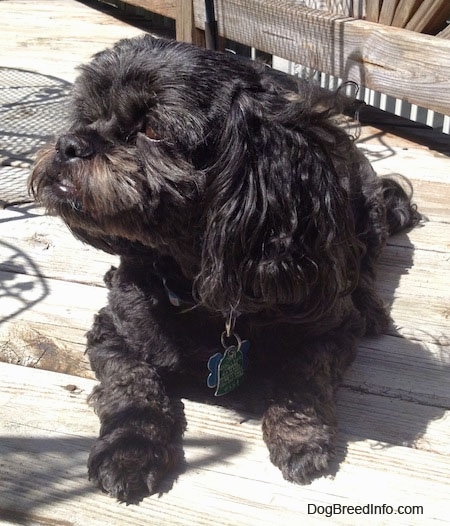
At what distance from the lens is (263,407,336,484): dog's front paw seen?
7.01 ft

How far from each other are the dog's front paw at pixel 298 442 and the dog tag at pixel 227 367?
14 centimetres

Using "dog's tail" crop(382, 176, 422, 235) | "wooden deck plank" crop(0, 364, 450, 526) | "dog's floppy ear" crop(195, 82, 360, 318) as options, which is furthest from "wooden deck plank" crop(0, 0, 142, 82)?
"dog's floppy ear" crop(195, 82, 360, 318)

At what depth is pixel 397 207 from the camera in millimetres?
3463

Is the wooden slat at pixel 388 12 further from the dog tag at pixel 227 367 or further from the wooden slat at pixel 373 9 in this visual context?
the dog tag at pixel 227 367

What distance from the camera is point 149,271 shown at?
2334mm

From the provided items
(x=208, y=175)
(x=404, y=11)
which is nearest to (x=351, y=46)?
(x=404, y=11)

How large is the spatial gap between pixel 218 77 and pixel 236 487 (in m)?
1.08

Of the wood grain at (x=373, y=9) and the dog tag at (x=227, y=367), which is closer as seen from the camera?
the dog tag at (x=227, y=367)

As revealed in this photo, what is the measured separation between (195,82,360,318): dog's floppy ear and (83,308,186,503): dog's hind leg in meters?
0.39

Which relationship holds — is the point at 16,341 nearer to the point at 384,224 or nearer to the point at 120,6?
the point at 384,224

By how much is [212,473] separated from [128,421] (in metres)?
0.27

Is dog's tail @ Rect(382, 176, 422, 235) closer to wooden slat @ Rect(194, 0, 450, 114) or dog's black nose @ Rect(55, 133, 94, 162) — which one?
wooden slat @ Rect(194, 0, 450, 114)

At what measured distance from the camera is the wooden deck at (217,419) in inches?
80.2

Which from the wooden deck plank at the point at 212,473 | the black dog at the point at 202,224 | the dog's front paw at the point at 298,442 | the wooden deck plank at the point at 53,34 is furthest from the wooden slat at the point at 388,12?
the dog's front paw at the point at 298,442
